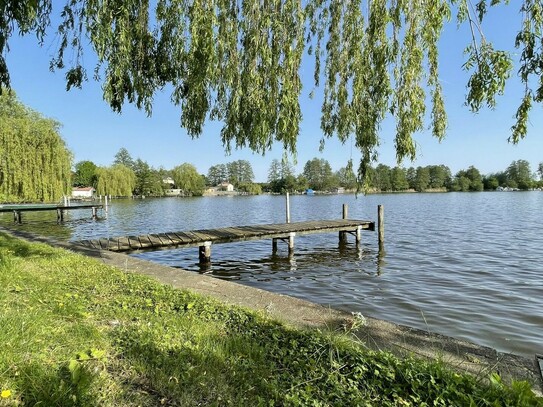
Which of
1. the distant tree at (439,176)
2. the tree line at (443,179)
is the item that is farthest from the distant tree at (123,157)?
the distant tree at (439,176)

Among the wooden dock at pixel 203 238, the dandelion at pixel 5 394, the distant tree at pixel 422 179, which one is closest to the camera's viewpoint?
the dandelion at pixel 5 394

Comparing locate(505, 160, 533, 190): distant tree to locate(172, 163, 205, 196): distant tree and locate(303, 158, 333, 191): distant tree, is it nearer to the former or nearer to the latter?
locate(303, 158, 333, 191): distant tree

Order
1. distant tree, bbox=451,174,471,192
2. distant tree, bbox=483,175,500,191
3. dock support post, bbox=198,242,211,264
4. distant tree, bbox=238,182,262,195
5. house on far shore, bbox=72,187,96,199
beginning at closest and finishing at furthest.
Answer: dock support post, bbox=198,242,211,264
house on far shore, bbox=72,187,96,199
distant tree, bbox=451,174,471,192
distant tree, bbox=483,175,500,191
distant tree, bbox=238,182,262,195

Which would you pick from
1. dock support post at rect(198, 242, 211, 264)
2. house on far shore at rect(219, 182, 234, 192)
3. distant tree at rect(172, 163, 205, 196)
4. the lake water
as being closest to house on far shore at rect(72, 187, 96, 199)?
distant tree at rect(172, 163, 205, 196)

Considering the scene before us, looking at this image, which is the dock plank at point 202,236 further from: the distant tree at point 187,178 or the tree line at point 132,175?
the distant tree at point 187,178

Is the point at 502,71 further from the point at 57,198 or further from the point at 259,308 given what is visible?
the point at 57,198

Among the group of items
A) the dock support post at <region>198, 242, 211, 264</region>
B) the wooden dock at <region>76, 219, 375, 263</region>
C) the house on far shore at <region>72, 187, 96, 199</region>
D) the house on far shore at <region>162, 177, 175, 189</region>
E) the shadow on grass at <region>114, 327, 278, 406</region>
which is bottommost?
the dock support post at <region>198, 242, 211, 264</region>

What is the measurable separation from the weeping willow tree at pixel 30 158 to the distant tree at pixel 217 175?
356 feet

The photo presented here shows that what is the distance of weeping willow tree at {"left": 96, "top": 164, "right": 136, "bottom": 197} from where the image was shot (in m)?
58.6

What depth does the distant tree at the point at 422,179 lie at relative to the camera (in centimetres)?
9950

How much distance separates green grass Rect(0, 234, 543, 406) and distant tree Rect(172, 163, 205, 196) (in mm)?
91926

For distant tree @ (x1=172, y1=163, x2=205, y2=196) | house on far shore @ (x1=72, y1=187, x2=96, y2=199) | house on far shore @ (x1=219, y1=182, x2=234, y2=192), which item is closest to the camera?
house on far shore @ (x1=72, y1=187, x2=96, y2=199)

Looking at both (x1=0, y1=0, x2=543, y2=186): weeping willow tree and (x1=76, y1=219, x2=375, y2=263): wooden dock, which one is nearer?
(x1=0, y1=0, x2=543, y2=186): weeping willow tree

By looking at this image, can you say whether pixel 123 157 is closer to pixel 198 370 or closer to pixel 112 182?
pixel 112 182
